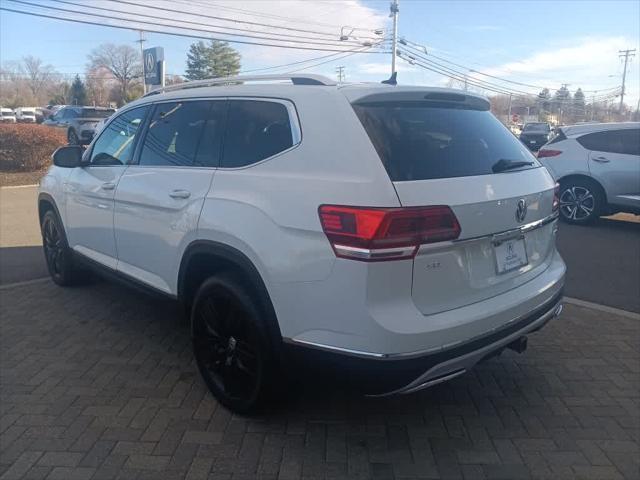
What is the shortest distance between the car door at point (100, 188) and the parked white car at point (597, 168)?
773 centimetres

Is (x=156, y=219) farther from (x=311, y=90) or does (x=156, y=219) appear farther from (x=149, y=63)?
Result: (x=149, y=63)

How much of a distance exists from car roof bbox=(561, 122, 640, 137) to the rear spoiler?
707 cm

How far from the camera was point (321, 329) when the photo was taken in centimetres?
253

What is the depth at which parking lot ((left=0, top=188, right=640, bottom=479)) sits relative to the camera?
2.78 meters

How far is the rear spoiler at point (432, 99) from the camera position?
2779 millimetres

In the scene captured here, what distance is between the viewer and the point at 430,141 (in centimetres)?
277

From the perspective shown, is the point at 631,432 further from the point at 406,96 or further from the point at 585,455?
the point at 406,96

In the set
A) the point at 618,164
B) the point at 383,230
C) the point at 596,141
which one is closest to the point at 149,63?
the point at 596,141

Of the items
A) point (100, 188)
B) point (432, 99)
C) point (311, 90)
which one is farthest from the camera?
point (100, 188)

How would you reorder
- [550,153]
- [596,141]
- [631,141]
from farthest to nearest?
[550,153] < [596,141] < [631,141]

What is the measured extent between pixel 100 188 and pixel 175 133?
1.04 meters

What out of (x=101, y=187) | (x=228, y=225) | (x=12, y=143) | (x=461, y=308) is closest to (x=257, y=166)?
(x=228, y=225)

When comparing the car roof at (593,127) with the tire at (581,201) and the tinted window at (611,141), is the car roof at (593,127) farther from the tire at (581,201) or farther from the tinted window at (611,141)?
the tire at (581,201)

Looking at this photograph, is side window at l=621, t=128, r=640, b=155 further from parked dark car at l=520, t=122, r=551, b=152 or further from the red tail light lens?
parked dark car at l=520, t=122, r=551, b=152
